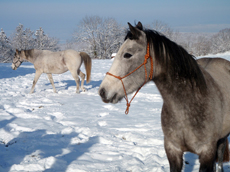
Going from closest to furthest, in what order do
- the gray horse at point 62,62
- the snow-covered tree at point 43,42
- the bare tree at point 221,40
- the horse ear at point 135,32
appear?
the horse ear at point 135,32 → the gray horse at point 62,62 → the snow-covered tree at point 43,42 → the bare tree at point 221,40

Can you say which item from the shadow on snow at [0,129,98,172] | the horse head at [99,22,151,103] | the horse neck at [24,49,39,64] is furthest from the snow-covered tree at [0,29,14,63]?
the horse head at [99,22,151,103]

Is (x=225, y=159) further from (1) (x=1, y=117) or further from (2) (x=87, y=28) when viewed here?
(2) (x=87, y=28)

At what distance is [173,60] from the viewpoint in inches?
73.4

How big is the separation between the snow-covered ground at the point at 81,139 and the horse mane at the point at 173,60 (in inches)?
61.5

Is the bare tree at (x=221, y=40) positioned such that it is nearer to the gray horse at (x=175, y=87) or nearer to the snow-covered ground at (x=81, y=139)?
the snow-covered ground at (x=81, y=139)

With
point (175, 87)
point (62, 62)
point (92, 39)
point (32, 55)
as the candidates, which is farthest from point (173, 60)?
point (92, 39)

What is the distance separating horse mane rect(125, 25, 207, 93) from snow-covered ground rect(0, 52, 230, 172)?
156cm

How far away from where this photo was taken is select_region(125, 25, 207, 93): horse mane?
1862 mm

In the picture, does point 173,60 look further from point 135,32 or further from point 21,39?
point 21,39

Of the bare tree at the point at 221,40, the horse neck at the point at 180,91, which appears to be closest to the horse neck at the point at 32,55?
the horse neck at the point at 180,91

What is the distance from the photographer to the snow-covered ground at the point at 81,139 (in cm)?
282

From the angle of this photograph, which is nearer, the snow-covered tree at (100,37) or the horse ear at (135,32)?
the horse ear at (135,32)

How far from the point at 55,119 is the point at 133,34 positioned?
3892 millimetres

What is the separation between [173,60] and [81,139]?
264 centimetres
